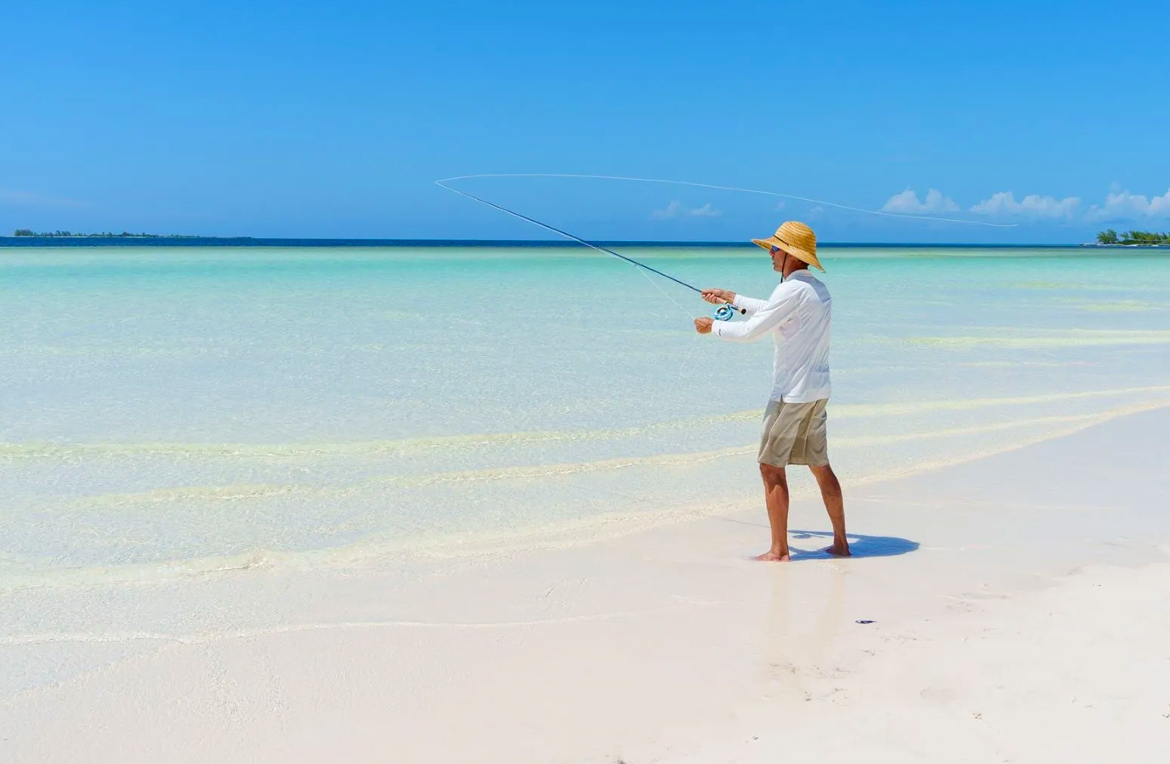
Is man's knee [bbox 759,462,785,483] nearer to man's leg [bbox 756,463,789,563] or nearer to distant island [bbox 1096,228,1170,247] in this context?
man's leg [bbox 756,463,789,563]

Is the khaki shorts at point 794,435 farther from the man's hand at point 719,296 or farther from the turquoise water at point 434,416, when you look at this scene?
the turquoise water at point 434,416

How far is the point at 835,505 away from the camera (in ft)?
13.7

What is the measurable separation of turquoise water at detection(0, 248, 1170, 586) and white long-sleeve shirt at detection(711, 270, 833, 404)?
1.14 m

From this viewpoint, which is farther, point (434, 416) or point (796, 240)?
point (434, 416)

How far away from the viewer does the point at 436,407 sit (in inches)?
296

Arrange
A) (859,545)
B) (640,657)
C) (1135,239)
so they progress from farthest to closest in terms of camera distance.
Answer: (1135,239), (859,545), (640,657)

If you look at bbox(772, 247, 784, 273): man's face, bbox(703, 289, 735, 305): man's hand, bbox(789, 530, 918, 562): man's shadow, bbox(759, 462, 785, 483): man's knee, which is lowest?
bbox(789, 530, 918, 562): man's shadow

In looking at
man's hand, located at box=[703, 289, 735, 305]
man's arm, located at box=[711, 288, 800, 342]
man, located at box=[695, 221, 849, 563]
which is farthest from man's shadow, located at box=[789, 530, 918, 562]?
man's hand, located at box=[703, 289, 735, 305]

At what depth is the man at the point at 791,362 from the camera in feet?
12.8

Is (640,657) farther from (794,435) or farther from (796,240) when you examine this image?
(796,240)

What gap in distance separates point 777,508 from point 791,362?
61 cm

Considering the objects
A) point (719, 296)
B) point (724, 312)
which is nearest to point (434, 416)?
point (724, 312)

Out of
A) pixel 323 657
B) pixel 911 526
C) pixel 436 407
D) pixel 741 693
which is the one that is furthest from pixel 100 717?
pixel 436 407

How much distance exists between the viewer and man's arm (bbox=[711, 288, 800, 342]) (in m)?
3.86
